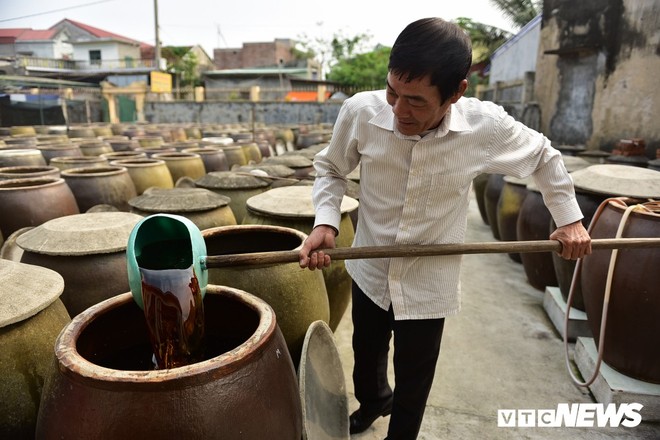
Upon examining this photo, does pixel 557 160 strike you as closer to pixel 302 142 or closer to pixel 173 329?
pixel 173 329

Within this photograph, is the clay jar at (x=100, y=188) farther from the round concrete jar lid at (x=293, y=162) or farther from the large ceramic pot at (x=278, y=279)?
the large ceramic pot at (x=278, y=279)

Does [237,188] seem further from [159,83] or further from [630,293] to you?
[159,83]

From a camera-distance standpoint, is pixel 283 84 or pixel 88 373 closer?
pixel 88 373

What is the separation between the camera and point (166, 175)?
5344 millimetres

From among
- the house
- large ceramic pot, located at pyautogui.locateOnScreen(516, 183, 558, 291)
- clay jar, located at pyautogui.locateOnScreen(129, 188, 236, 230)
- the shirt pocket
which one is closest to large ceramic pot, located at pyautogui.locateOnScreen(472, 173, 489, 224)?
large ceramic pot, located at pyautogui.locateOnScreen(516, 183, 558, 291)

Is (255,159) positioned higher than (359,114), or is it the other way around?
(359,114)

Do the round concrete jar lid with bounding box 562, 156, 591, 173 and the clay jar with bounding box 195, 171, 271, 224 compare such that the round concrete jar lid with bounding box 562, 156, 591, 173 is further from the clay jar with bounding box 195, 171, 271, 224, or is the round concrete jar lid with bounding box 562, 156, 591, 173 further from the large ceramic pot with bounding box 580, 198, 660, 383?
the clay jar with bounding box 195, 171, 271, 224

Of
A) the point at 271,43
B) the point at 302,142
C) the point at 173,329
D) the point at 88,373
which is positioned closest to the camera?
the point at 88,373

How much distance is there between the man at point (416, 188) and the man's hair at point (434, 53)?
14mm

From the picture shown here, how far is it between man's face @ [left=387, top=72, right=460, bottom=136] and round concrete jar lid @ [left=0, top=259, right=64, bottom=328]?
1.69 metres

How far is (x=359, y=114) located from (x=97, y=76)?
104ft

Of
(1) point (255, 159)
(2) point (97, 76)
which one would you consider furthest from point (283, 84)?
(1) point (255, 159)

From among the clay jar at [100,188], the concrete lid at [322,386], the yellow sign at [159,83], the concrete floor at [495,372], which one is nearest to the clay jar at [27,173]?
the clay jar at [100,188]

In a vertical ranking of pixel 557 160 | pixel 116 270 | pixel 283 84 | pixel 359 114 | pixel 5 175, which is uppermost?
pixel 283 84
